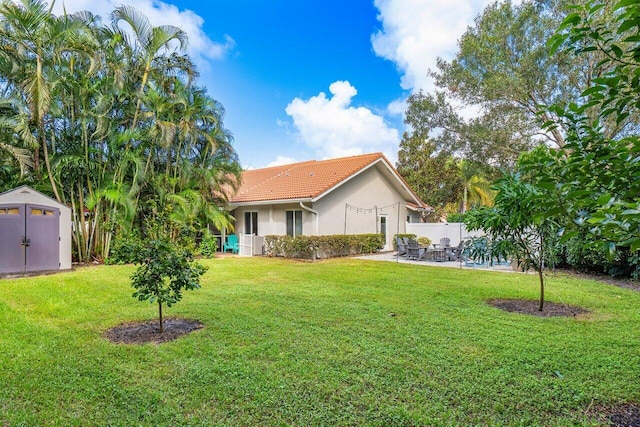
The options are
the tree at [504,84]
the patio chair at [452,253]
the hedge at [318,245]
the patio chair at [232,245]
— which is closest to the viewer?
the hedge at [318,245]

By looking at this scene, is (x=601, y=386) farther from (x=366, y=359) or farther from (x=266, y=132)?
(x=266, y=132)

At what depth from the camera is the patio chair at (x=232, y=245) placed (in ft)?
64.9

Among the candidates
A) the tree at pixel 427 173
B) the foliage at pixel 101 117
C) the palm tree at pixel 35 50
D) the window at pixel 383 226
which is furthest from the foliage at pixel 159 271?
the tree at pixel 427 173

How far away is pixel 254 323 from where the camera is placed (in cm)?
640

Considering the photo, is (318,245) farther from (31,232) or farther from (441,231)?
(31,232)

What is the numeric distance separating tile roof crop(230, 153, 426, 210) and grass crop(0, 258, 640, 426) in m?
9.60

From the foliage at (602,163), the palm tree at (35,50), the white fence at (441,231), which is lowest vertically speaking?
the white fence at (441,231)

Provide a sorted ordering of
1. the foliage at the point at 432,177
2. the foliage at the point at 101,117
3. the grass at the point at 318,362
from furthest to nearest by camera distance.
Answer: the foliage at the point at 432,177 < the foliage at the point at 101,117 < the grass at the point at 318,362

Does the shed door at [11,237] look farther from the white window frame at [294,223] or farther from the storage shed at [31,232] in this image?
the white window frame at [294,223]

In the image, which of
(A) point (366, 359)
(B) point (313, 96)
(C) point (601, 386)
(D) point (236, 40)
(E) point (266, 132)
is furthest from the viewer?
(E) point (266, 132)

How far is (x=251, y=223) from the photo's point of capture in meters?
20.2

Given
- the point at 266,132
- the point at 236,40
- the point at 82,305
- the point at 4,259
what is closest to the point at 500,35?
the point at 236,40

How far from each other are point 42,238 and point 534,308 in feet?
46.7

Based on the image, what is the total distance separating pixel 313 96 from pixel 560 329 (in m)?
20.0
